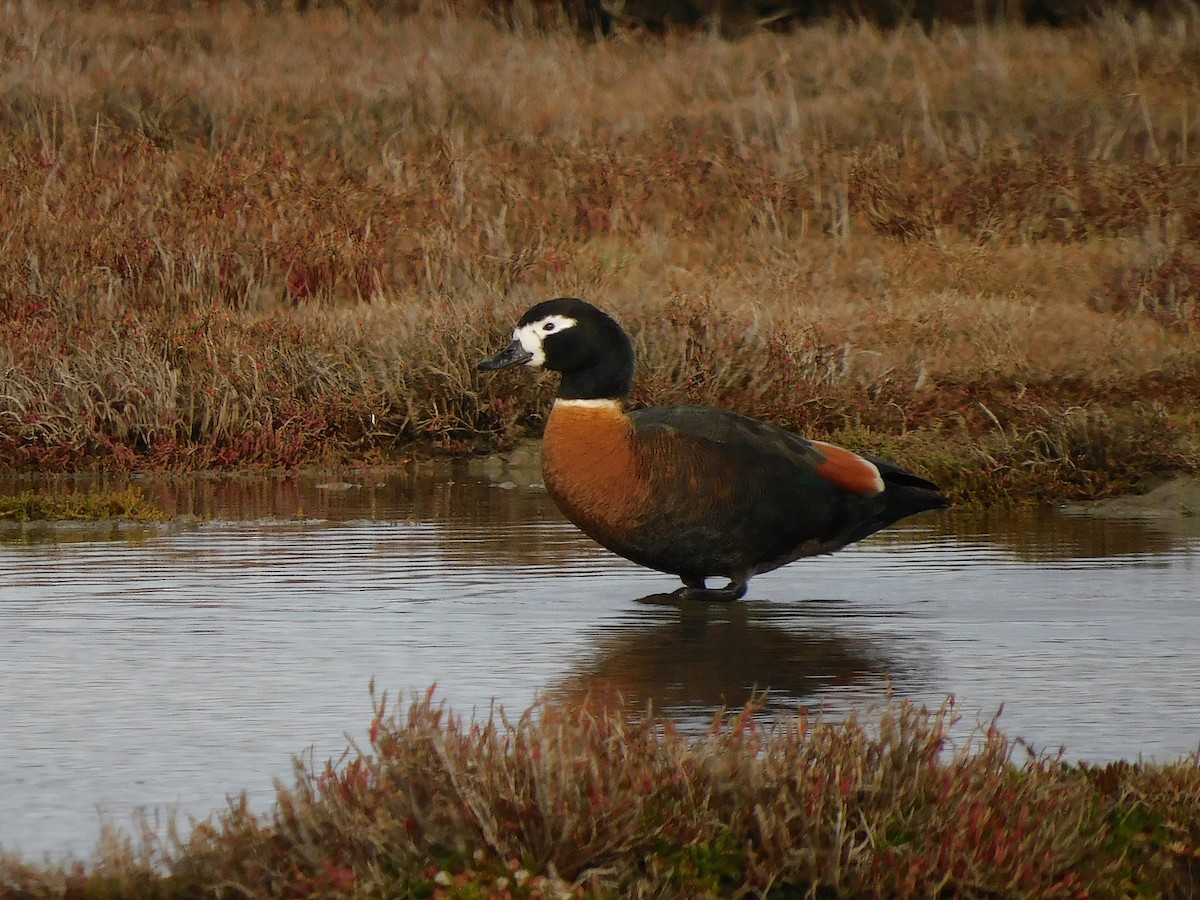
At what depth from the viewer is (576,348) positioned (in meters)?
11.3

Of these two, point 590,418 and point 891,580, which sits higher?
point 590,418

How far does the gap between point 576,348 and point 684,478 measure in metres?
1.09

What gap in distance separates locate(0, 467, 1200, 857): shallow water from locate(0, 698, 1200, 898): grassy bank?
0.77 m

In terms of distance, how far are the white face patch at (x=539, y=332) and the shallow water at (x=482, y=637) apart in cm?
116

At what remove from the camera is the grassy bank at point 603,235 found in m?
17.7

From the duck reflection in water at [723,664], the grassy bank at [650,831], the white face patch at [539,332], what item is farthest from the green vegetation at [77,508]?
the grassy bank at [650,831]

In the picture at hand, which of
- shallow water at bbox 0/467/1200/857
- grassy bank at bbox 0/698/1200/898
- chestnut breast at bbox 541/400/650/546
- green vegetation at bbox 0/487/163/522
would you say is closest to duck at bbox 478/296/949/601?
chestnut breast at bbox 541/400/650/546

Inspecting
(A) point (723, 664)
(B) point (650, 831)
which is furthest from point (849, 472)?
(B) point (650, 831)

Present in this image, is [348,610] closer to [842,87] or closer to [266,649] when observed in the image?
[266,649]

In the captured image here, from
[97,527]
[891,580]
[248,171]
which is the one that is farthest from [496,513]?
[248,171]

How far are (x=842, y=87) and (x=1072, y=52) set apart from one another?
Answer: 11.9 ft

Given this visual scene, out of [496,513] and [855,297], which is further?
[855,297]

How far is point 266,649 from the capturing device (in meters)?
9.53

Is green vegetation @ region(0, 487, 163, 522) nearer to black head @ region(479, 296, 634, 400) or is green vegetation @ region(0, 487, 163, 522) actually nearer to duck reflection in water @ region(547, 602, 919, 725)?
black head @ region(479, 296, 634, 400)
